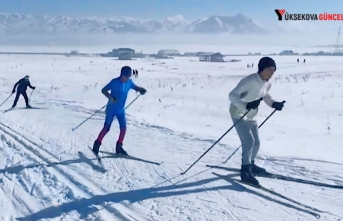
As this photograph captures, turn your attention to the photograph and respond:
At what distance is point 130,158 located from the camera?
24.0 feet

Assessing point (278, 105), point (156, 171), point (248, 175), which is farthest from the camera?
point (156, 171)

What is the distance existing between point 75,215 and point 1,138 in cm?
542

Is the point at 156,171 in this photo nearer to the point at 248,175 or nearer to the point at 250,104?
the point at 248,175

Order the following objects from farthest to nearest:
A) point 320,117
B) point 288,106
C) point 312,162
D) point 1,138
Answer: point 288,106 < point 320,117 < point 1,138 < point 312,162

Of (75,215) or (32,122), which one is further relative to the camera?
(32,122)

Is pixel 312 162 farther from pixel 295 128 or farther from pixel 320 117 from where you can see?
pixel 320 117

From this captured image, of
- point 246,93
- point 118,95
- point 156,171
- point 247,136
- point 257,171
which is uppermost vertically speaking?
point 246,93

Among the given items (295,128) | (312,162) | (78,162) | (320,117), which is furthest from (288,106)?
(78,162)

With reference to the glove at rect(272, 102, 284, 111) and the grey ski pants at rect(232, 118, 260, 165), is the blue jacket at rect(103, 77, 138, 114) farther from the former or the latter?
the glove at rect(272, 102, 284, 111)

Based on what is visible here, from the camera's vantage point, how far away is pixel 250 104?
5.44 metres

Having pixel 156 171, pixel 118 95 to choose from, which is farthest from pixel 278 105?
pixel 118 95

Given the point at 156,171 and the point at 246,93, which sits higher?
the point at 246,93

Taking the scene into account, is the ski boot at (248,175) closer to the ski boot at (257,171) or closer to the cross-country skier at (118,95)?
the ski boot at (257,171)

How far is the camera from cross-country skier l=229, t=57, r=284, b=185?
17.9 ft
